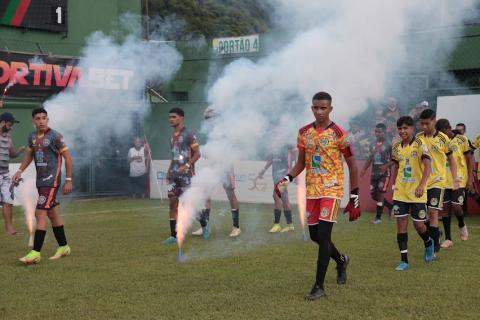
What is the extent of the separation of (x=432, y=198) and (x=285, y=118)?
3.42 metres

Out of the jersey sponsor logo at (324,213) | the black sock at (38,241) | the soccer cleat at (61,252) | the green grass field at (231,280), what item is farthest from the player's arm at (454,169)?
the black sock at (38,241)

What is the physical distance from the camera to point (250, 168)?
658 inches

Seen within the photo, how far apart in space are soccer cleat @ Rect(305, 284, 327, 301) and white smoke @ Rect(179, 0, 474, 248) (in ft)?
10.3

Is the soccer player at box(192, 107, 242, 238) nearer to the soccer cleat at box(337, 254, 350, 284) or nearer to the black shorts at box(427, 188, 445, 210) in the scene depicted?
the black shorts at box(427, 188, 445, 210)

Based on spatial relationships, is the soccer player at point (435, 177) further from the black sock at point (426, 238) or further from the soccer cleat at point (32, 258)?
the soccer cleat at point (32, 258)

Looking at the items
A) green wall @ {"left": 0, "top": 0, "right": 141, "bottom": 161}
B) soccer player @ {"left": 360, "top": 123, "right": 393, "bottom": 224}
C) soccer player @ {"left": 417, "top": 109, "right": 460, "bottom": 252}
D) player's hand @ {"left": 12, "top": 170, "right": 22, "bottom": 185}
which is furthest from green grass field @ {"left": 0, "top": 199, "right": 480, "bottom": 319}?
green wall @ {"left": 0, "top": 0, "right": 141, "bottom": 161}

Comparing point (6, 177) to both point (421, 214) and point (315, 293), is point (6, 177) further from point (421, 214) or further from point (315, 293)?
point (421, 214)

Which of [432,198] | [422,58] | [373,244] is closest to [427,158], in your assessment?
[432,198]

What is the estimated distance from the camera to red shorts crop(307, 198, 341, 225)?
649cm

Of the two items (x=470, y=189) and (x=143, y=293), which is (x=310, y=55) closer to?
(x=470, y=189)

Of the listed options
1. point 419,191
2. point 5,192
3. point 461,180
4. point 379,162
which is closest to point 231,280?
point 419,191

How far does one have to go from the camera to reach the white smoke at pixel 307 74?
383 inches

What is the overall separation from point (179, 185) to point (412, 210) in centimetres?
402

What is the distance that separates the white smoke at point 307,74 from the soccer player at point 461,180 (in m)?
1.46
